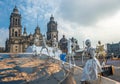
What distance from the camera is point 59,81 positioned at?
7219 millimetres

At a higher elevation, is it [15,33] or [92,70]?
[15,33]

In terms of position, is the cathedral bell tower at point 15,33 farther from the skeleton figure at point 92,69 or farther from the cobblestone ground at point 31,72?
the skeleton figure at point 92,69

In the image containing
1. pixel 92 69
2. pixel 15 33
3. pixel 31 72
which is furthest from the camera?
pixel 15 33

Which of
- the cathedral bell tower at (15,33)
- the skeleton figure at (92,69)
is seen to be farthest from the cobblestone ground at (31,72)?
the cathedral bell tower at (15,33)

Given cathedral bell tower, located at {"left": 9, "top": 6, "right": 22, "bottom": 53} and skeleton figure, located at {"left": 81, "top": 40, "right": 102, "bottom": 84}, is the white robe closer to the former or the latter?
skeleton figure, located at {"left": 81, "top": 40, "right": 102, "bottom": 84}

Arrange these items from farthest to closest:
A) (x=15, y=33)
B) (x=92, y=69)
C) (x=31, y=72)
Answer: (x=15, y=33)
(x=31, y=72)
(x=92, y=69)

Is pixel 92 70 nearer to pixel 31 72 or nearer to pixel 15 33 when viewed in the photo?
pixel 31 72

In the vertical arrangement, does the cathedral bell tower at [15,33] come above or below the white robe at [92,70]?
above

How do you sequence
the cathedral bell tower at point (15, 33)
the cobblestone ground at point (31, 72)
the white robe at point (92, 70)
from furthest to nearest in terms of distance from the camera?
the cathedral bell tower at point (15, 33), the white robe at point (92, 70), the cobblestone ground at point (31, 72)

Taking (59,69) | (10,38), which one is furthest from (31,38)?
(59,69)

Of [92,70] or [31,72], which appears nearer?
[92,70]

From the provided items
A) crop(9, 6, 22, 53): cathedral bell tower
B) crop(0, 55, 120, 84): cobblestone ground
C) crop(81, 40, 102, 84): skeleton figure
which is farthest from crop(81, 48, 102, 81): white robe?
crop(9, 6, 22, 53): cathedral bell tower

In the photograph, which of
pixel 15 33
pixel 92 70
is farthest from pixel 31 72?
pixel 15 33

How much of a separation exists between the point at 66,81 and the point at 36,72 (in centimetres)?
105
